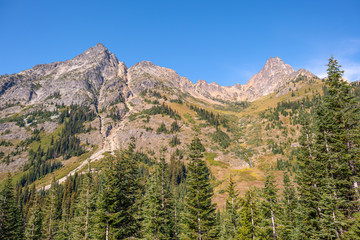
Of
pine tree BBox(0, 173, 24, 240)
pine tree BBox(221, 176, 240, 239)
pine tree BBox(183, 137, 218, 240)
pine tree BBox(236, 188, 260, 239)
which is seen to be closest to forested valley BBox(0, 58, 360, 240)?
pine tree BBox(183, 137, 218, 240)

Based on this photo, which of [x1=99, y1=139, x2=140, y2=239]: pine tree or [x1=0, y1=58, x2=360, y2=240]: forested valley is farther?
[x1=99, y1=139, x2=140, y2=239]: pine tree

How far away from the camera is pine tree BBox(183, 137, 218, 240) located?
3109 centimetres

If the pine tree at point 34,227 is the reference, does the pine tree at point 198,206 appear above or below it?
above

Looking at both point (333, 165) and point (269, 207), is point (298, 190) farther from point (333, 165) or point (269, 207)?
point (333, 165)

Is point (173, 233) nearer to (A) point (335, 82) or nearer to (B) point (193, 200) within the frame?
(B) point (193, 200)

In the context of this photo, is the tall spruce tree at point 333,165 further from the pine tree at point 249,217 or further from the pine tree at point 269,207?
the pine tree at point 249,217

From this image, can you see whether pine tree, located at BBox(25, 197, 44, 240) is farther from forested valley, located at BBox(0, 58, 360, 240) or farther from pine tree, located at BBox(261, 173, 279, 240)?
pine tree, located at BBox(261, 173, 279, 240)

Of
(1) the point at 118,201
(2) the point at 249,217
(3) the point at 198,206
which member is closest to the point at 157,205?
(1) the point at 118,201

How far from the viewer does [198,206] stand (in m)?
32.1

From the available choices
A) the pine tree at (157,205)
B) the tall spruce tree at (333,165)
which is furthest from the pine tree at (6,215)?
the tall spruce tree at (333,165)

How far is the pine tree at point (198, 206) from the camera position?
31094mm

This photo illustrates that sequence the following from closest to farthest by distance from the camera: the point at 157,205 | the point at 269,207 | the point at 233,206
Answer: the point at 269,207
the point at 157,205
the point at 233,206

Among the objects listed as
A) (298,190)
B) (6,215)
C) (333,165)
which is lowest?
(6,215)

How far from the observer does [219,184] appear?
539 ft
